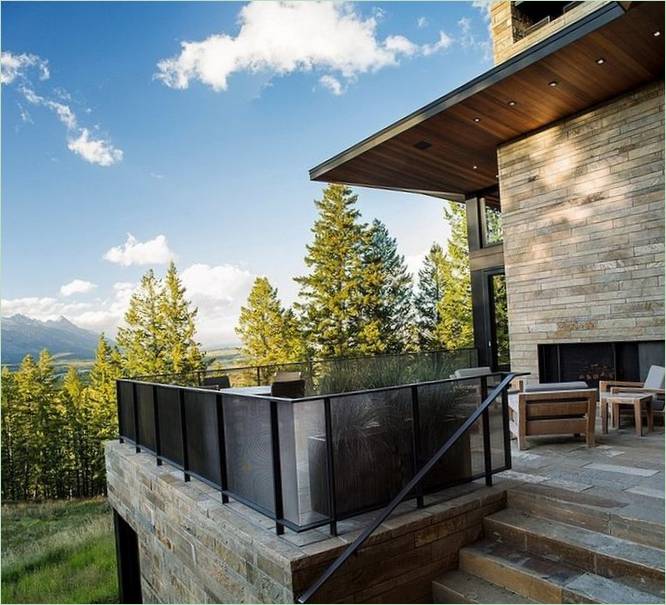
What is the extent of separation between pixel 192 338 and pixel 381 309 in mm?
8507

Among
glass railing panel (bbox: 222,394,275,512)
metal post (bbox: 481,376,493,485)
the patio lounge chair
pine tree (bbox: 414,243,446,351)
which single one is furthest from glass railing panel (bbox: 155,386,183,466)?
pine tree (bbox: 414,243,446,351)

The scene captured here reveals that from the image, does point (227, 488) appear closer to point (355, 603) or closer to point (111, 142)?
point (355, 603)

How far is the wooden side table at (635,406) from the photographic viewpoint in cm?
546

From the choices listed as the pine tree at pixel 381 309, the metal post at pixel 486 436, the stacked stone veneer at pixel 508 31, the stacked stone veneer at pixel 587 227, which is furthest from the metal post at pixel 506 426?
the pine tree at pixel 381 309

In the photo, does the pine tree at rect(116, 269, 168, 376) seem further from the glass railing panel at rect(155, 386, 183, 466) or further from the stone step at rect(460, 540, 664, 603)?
the stone step at rect(460, 540, 664, 603)

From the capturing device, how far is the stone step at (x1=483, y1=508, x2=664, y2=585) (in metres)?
2.83

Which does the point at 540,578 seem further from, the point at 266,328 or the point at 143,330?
the point at 143,330

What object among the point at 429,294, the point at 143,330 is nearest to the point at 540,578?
the point at 143,330

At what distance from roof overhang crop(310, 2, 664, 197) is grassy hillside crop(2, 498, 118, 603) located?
13037mm

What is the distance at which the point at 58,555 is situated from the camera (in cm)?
1653

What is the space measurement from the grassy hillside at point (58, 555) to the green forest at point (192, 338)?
6.28ft

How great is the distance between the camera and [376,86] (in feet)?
77.5

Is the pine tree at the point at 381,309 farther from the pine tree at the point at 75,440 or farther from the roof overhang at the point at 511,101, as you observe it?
the pine tree at the point at 75,440

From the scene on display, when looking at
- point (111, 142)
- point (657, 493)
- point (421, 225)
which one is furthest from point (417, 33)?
point (111, 142)
